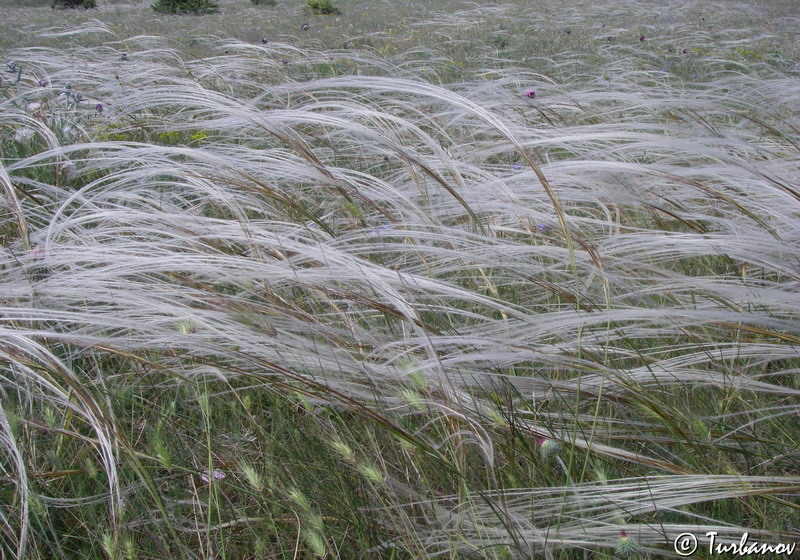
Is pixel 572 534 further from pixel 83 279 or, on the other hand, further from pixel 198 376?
pixel 83 279

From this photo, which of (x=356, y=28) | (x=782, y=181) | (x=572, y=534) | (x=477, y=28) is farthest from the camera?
(x=356, y=28)

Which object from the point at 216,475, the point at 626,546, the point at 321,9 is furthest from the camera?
the point at 321,9

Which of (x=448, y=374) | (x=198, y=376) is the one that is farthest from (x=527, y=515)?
(x=198, y=376)

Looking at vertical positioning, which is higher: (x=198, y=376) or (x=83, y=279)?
(x=83, y=279)

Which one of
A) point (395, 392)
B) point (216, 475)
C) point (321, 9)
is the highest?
point (321, 9)

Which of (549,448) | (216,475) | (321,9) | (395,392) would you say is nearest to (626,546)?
(549,448)

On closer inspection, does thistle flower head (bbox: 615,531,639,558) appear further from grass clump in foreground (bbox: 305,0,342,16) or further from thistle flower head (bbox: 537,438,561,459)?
grass clump in foreground (bbox: 305,0,342,16)

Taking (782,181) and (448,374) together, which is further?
(782,181)

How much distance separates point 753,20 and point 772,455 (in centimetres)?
1154

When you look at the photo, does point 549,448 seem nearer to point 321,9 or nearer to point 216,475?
point 216,475

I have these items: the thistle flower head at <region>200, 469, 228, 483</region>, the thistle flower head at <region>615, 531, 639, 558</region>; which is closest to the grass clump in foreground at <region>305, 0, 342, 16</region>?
the thistle flower head at <region>200, 469, 228, 483</region>

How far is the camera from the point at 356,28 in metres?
8.81

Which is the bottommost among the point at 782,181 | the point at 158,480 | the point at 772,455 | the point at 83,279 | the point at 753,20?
the point at 158,480

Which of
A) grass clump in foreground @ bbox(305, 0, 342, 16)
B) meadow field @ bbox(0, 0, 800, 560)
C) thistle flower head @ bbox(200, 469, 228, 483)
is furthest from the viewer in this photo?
grass clump in foreground @ bbox(305, 0, 342, 16)
